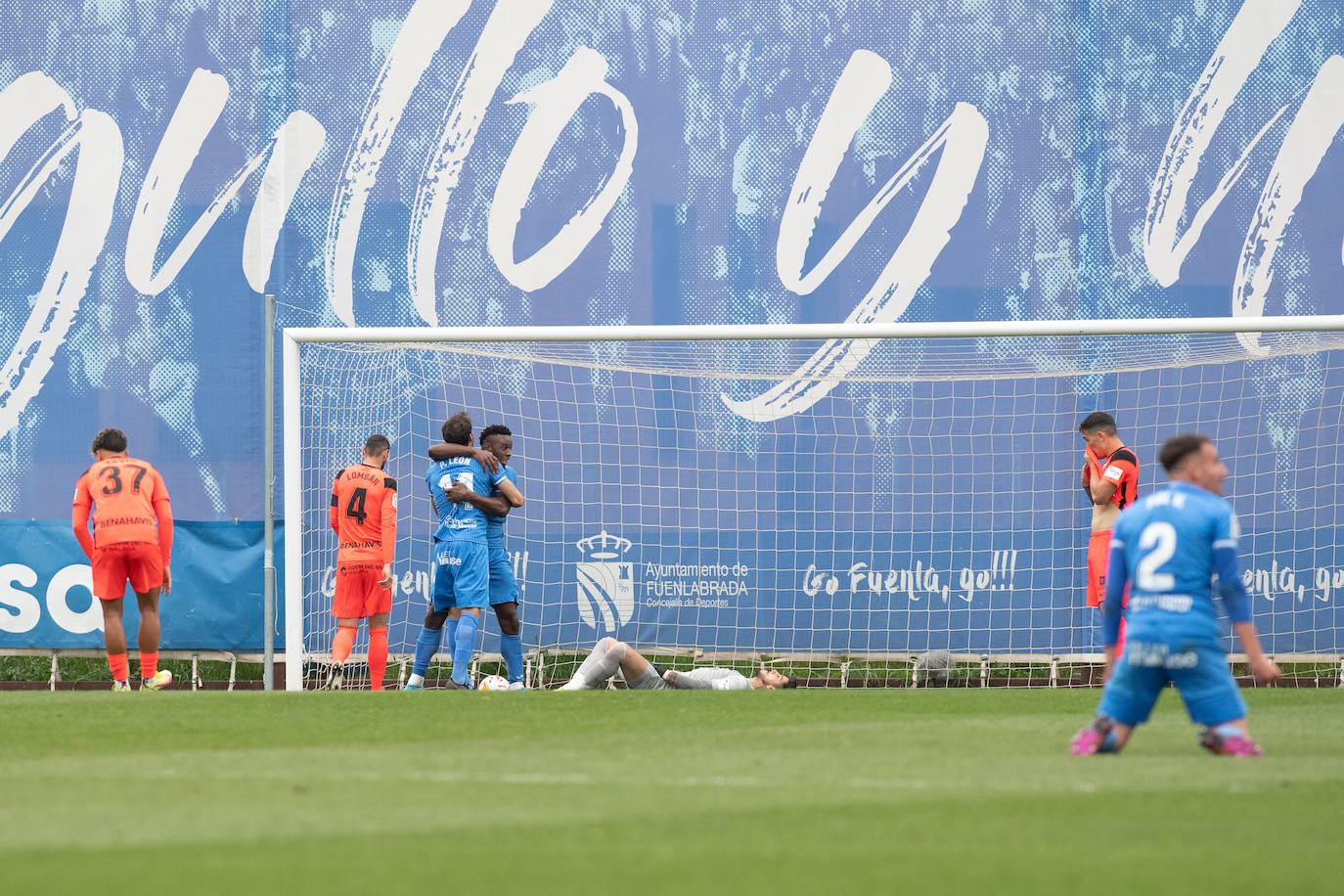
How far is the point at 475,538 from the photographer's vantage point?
36.0 feet

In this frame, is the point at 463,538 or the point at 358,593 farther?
the point at 358,593

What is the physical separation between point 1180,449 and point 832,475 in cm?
685

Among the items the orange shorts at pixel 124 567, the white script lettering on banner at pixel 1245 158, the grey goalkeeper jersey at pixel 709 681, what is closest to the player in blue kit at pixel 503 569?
the grey goalkeeper jersey at pixel 709 681

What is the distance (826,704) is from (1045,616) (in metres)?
4.25

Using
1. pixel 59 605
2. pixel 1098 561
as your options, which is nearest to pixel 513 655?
pixel 59 605

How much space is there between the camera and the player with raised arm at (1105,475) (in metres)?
10.8

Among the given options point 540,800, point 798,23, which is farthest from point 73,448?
point 540,800

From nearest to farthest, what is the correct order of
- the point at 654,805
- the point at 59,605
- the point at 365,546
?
1. the point at 654,805
2. the point at 365,546
3. the point at 59,605

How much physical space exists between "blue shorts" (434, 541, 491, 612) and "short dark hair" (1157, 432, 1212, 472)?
18.5 feet

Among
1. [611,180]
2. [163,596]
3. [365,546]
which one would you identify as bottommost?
[163,596]

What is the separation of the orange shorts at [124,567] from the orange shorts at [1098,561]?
275 inches

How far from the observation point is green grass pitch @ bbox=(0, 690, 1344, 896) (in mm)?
3891

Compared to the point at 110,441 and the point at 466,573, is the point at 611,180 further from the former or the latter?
the point at 110,441

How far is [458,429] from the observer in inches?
435
